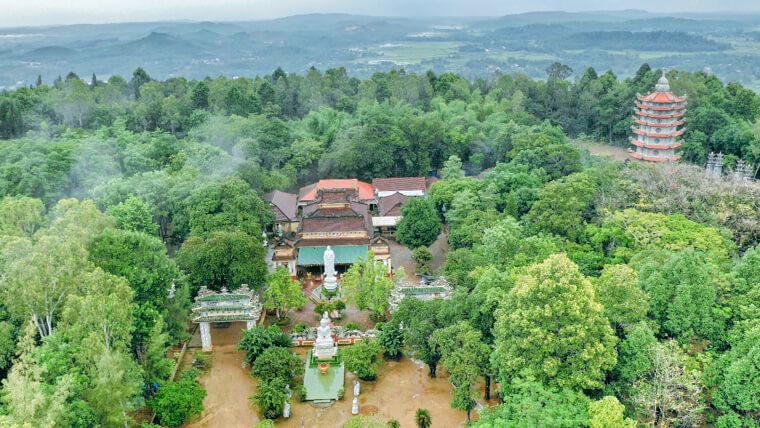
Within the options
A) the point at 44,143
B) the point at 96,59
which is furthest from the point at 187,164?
the point at 96,59

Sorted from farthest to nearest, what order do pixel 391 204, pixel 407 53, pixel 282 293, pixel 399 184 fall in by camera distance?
pixel 407 53 → pixel 399 184 → pixel 391 204 → pixel 282 293

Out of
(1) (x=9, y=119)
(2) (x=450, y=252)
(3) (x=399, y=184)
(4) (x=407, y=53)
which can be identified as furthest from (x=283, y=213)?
(4) (x=407, y=53)

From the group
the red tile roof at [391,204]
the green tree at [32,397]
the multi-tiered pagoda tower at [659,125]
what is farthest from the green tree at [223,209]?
the multi-tiered pagoda tower at [659,125]

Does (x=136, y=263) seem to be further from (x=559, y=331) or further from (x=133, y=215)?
(x=559, y=331)

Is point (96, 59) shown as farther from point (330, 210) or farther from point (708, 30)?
point (708, 30)

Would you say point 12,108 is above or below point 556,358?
above

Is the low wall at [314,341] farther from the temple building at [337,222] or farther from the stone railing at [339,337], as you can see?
the temple building at [337,222]

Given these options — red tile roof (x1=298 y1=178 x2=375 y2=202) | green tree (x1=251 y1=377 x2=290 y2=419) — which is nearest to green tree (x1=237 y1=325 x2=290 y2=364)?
green tree (x1=251 y1=377 x2=290 y2=419)
